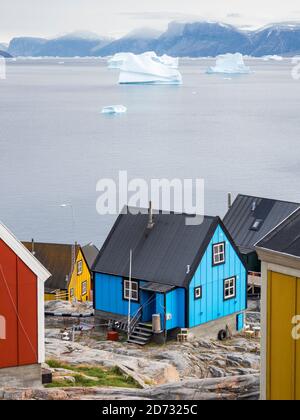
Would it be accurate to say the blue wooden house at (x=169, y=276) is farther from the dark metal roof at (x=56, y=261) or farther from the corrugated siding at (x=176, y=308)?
the dark metal roof at (x=56, y=261)

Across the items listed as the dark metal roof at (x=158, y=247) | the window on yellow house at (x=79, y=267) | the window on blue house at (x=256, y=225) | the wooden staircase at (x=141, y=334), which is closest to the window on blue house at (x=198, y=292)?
the dark metal roof at (x=158, y=247)

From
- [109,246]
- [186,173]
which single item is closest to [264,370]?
[109,246]

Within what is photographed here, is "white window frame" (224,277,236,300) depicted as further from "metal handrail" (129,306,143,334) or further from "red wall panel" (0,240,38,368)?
"red wall panel" (0,240,38,368)

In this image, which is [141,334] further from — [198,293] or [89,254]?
[89,254]

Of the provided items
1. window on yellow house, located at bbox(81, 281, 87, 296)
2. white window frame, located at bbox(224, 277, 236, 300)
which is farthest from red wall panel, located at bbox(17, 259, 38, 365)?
window on yellow house, located at bbox(81, 281, 87, 296)

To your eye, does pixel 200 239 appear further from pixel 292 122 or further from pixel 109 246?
pixel 292 122

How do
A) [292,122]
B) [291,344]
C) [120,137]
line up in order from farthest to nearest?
[292,122], [120,137], [291,344]
